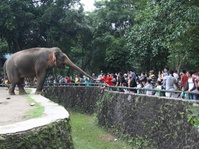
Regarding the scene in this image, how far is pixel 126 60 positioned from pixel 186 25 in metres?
21.2

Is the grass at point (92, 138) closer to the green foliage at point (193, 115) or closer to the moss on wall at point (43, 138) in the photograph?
the green foliage at point (193, 115)

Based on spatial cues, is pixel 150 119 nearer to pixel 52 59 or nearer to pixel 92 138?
pixel 92 138

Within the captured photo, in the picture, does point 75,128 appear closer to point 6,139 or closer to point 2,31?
point 6,139

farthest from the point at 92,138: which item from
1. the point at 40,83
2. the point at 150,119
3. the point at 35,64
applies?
the point at 35,64

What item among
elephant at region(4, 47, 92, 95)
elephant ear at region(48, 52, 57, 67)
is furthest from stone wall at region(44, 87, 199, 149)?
elephant ear at region(48, 52, 57, 67)

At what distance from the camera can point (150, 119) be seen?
10008mm

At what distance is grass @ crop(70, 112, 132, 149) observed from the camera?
442 inches

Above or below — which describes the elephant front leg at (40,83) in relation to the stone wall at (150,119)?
above

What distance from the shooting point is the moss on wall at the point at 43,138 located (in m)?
4.12

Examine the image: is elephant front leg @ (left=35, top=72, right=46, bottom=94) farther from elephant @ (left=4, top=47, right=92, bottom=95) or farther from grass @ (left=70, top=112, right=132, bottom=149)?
grass @ (left=70, top=112, right=132, bottom=149)

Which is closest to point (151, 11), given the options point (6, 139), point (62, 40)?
point (6, 139)

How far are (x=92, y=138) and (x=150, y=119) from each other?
351 cm

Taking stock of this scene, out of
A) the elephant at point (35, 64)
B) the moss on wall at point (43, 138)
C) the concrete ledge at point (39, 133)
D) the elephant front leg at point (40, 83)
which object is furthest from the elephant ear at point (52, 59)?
the moss on wall at point (43, 138)

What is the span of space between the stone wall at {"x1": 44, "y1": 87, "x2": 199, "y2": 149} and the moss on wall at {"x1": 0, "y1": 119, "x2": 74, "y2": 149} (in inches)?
129
